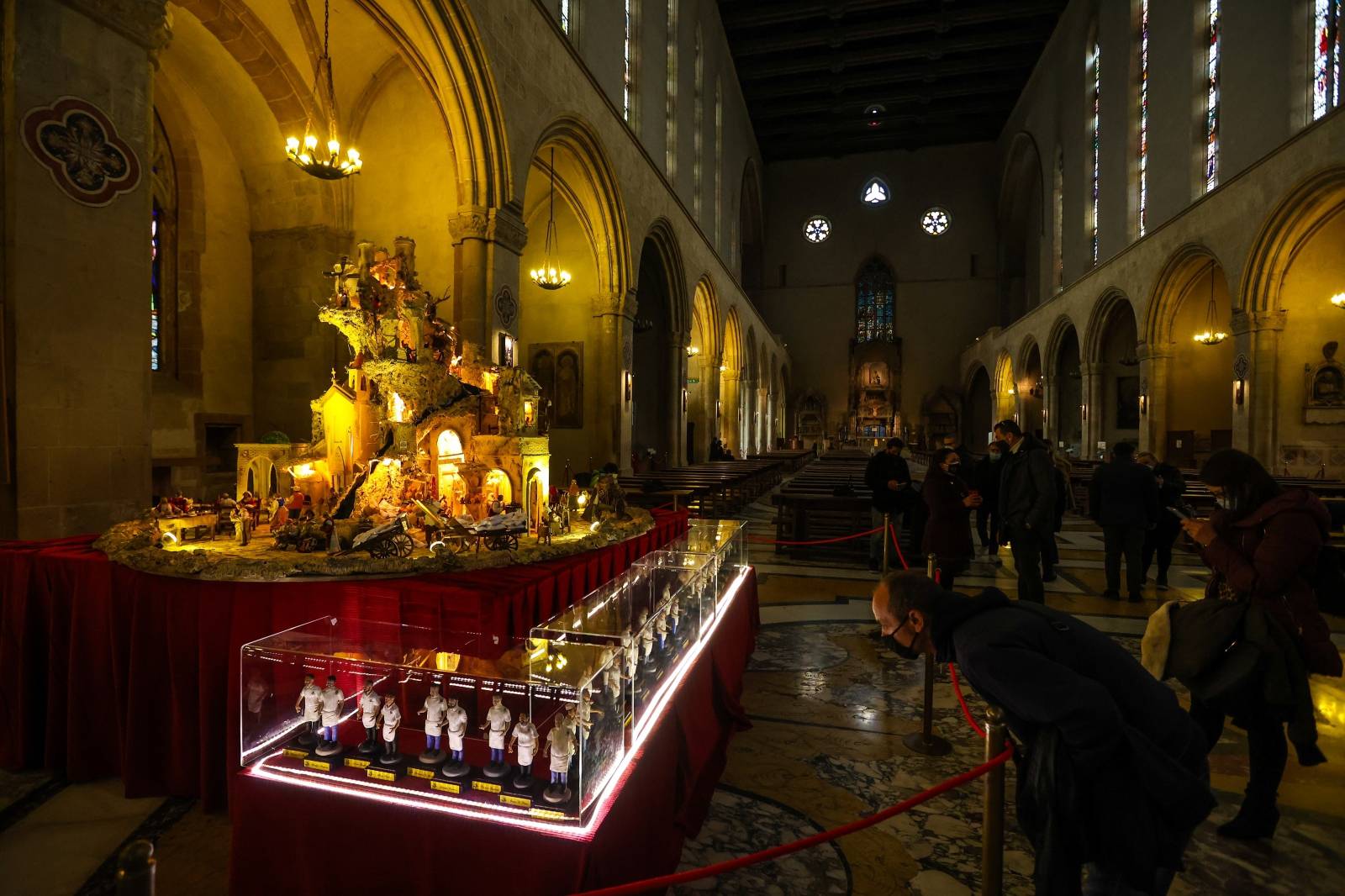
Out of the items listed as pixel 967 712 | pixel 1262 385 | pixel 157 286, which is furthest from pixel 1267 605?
pixel 1262 385

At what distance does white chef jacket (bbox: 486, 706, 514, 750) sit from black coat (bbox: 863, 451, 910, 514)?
5039mm

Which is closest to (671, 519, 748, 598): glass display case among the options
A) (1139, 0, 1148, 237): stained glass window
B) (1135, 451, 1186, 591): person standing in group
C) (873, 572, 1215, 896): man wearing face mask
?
(873, 572, 1215, 896): man wearing face mask

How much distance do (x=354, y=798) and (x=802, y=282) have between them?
3883 cm

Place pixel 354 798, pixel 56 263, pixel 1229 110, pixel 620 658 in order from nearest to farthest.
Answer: pixel 354 798, pixel 620 658, pixel 56 263, pixel 1229 110

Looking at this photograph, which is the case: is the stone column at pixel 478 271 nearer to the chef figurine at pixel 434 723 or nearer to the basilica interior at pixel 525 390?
the basilica interior at pixel 525 390

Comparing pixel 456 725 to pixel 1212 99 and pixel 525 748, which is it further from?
pixel 1212 99

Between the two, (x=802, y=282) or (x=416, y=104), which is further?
(x=802, y=282)

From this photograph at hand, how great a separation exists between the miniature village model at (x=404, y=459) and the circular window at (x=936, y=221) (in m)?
37.1

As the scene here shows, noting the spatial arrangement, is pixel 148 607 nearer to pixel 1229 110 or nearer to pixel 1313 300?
pixel 1313 300

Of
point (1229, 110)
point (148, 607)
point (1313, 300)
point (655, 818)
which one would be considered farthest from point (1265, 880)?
point (1229, 110)

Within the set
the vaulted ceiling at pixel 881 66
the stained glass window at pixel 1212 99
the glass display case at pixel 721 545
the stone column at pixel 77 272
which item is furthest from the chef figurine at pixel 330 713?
the vaulted ceiling at pixel 881 66

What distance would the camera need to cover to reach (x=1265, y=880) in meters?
2.46

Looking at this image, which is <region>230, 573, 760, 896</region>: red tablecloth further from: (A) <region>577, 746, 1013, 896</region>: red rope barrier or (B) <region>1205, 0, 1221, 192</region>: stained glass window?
(B) <region>1205, 0, 1221, 192</region>: stained glass window

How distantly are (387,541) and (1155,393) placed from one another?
20.2m
